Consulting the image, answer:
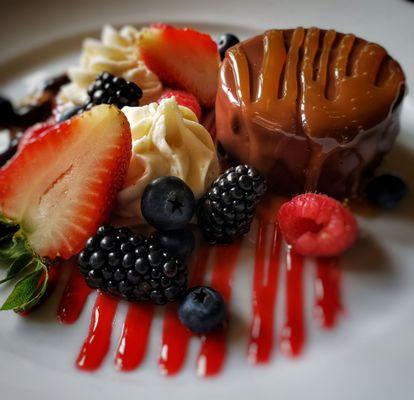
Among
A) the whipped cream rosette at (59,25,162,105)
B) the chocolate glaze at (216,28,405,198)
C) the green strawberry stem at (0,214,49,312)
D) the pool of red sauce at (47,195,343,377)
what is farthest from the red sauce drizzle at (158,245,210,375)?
the whipped cream rosette at (59,25,162,105)

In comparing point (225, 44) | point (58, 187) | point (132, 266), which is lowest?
point (132, 266)

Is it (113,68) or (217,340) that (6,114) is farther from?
(217,340)

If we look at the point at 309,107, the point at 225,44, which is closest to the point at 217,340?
the point at 309,107

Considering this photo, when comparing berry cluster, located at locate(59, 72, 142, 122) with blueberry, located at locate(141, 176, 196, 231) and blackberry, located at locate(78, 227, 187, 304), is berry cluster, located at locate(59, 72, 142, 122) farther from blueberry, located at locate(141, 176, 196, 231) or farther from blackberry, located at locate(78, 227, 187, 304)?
blackberry, located at locate(78, 227, 187, 304)

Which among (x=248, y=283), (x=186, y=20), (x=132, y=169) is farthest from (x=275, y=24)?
(x=248, y=283)

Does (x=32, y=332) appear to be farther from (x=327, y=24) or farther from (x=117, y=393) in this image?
(x=327, y=24)

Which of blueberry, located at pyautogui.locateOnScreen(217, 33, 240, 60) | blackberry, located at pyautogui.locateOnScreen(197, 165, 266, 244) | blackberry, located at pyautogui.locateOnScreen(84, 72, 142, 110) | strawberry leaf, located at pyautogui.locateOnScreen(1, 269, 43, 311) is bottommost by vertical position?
strawberry leaf, located at pyautogui.locateOnScreen(1, 269, 43, 311)
